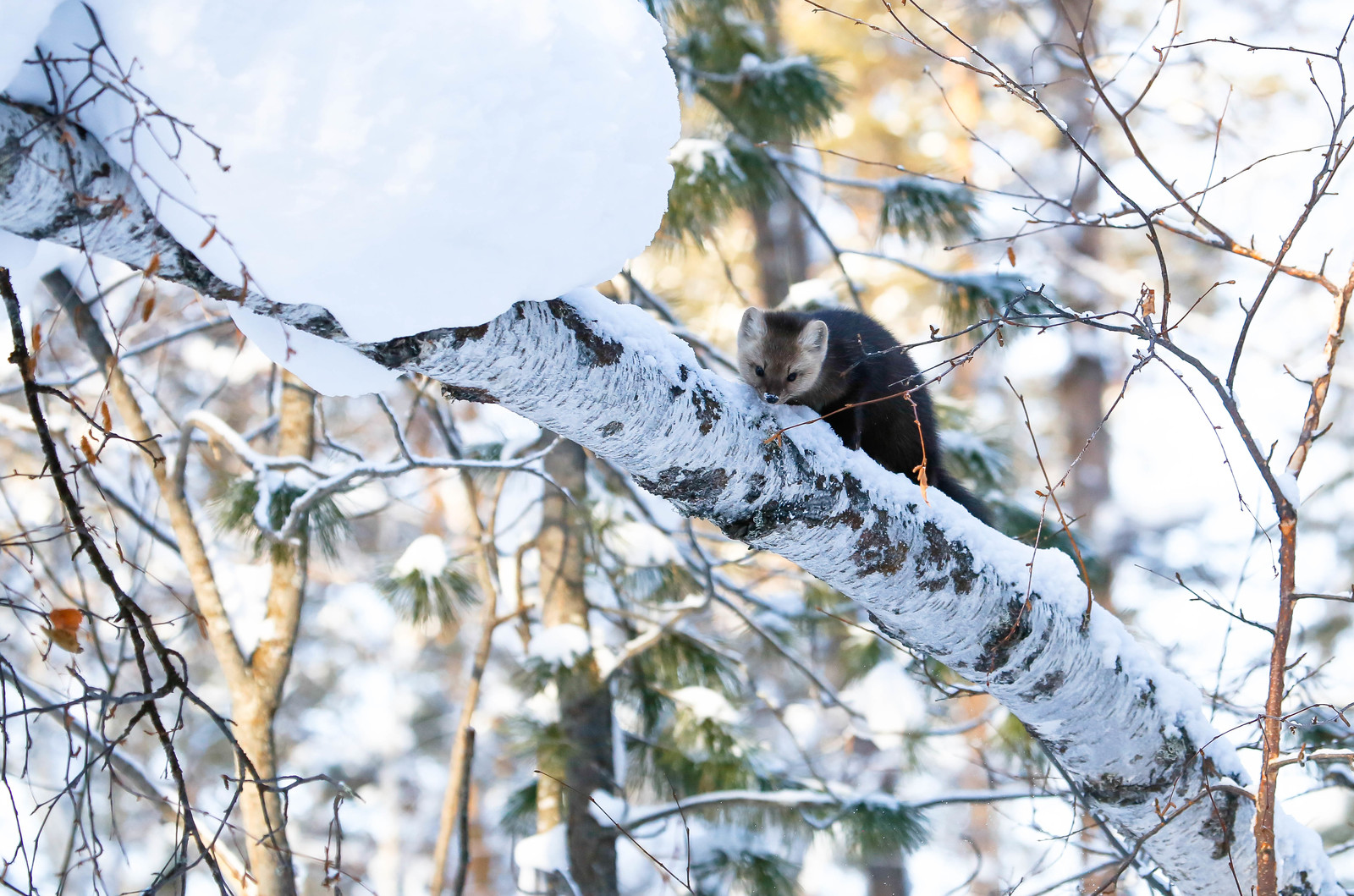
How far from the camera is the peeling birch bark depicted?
55.4 inches

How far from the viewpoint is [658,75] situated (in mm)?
1382

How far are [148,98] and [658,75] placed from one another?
659mm

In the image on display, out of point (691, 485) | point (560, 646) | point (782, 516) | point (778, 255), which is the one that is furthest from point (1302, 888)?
point (778, 255)

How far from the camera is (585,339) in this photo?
5.28 ft

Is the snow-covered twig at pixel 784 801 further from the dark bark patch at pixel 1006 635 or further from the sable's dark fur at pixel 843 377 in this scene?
the dark bark patch at pixel 1006 635

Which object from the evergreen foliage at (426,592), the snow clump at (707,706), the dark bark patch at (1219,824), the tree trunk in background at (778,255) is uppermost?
the tree trunk in background at (778,255)

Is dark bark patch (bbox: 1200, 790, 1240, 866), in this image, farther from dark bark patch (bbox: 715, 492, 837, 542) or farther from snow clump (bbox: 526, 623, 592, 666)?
snow clump (bbox: 526, 623, 592, 666)

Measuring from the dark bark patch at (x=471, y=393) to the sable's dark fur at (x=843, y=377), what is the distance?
150 centimetres

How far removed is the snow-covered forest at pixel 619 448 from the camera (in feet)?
3.80

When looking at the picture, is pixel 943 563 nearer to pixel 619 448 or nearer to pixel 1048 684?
pixel 1048 684

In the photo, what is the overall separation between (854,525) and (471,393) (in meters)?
0.82

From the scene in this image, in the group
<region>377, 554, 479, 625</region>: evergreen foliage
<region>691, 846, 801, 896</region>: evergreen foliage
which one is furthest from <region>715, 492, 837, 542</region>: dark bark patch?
<region>691, 846, 801, 896</region>: evergreen foliage

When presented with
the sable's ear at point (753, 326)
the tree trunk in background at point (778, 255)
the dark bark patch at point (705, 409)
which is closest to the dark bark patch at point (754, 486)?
the dark bark patch at point (705, 409)

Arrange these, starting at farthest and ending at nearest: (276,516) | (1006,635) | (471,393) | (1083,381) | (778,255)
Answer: (778,255) → (1083,381) → (276,516) → (1006,635) → (471,393)
